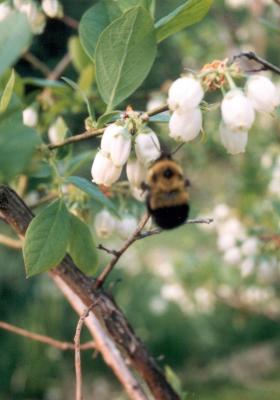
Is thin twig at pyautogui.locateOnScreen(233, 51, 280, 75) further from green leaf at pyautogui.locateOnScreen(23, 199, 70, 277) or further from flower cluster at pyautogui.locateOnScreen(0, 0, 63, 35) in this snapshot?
flower cluster at pyautogui.locateOnScreen(0, 0, 63, 35)

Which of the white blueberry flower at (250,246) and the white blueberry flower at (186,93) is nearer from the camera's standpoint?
the white blueberry flower at (186,93)

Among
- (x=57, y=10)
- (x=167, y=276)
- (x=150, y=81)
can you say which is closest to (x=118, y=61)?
(x=57, y=10)

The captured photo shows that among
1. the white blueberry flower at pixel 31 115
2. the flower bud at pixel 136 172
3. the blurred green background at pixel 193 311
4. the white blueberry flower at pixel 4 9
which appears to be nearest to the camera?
the flower bud at pixel 136 172

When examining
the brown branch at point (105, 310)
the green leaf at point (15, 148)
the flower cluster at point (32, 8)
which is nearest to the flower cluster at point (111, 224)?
the brown branch at point (105, 310)

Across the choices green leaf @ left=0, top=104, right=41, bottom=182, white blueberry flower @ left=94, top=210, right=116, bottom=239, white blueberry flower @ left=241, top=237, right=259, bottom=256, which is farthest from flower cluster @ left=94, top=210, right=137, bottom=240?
white blueberry flower @ left=241, top=237, right=259, bottom=256

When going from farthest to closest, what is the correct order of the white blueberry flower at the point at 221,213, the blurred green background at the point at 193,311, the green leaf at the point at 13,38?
the blurred green background at the point at 193,311
the white blueberry flower at the point at 221,213
the green leaf at the point at 13,38

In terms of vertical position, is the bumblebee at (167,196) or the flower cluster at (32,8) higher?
the flower cluster at (32,8)

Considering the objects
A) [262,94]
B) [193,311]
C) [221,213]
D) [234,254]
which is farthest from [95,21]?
[193,311]

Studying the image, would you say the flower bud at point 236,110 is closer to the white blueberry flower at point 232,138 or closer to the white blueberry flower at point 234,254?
the white blueberry flower at point 232,138
